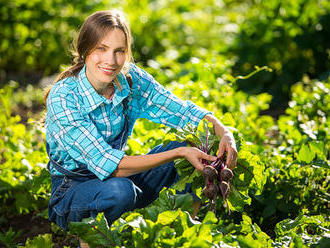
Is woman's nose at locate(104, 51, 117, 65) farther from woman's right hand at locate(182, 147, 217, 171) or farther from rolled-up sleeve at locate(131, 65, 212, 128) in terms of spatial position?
woman's right hand at locate(182, 147, 217, 171)

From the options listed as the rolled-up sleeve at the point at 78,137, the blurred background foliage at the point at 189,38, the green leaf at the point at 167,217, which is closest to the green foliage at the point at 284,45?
the blurred background foliage at the point at 189,38

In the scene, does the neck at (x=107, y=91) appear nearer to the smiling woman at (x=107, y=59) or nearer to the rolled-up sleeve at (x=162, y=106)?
the smiling woman at (x=107, y=59)

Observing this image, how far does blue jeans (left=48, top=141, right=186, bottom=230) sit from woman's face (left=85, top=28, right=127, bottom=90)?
1.68 feet

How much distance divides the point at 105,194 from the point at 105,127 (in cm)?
39

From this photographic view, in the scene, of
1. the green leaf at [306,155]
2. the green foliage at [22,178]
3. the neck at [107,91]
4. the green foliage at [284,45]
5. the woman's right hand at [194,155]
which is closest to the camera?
the woman's right hand at [194,155]

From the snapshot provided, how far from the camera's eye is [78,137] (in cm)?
233

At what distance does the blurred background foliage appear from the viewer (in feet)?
17.3

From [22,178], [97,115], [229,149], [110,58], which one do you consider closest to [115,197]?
[97,115]

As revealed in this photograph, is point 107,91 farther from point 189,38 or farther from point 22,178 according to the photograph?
point 189,38

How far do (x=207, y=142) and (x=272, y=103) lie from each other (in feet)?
9.55

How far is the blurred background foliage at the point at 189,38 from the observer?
208 inches

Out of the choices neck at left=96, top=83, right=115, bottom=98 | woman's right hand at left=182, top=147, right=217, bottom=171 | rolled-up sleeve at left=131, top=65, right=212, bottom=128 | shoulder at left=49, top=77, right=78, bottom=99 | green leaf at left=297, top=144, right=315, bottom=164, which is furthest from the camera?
green leaf at left=297, top=144, right=315, bottom=164

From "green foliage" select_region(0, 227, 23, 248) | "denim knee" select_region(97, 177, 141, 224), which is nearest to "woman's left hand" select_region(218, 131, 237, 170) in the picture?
"denim knee" select_region(97, 177, 141, 224)

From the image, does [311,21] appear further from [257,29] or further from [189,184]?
[189,184]
